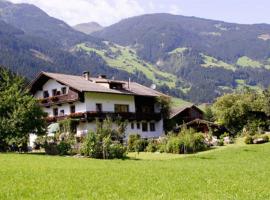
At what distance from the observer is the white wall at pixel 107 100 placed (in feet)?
212

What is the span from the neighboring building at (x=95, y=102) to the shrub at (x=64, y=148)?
17.8 m

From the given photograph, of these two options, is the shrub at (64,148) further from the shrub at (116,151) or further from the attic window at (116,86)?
the attic window at (116,86)

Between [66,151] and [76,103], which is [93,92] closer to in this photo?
[76,103]

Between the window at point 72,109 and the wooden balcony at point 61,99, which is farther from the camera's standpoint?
the window at point 72,109

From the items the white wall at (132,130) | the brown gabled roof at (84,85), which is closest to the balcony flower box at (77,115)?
the white wall at (132,130)

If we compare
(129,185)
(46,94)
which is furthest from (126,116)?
(129,185)

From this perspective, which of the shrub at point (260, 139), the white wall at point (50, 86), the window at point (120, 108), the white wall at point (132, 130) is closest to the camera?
the shrub at point (260, 139)

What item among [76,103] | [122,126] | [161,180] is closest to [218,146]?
[122,126]

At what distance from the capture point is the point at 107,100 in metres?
67.5

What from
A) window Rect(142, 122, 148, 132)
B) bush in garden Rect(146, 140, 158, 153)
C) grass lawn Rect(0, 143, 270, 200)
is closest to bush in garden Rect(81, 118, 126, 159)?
bush in garden Rect(146, 140, 158, 153)

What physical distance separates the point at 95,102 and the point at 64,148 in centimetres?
2071

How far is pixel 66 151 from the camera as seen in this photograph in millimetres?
45438

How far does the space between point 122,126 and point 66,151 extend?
12392 mm

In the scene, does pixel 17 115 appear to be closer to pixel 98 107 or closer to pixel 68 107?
pixel 68 107
